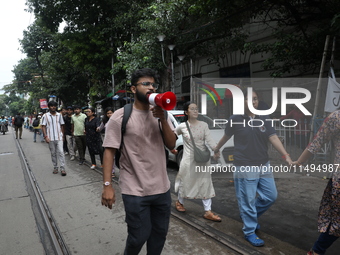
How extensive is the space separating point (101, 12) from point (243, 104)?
616 inches

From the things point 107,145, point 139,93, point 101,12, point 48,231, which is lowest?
point 48,231

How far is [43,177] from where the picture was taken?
22.4ft

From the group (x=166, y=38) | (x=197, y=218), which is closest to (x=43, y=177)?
(x=197, y=218)

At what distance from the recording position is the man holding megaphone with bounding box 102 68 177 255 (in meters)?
2.11

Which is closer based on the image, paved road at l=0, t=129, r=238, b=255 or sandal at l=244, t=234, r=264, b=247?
sandal at l=244, t=234, r=264, b=247

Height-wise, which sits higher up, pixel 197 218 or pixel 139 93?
pixel 139 93

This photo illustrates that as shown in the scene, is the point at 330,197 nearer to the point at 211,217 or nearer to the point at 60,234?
the point at 211,217

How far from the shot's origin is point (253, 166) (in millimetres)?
3139

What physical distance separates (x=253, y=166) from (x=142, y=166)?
1.52 m

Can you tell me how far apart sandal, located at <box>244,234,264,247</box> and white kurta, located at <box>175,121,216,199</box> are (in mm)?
862

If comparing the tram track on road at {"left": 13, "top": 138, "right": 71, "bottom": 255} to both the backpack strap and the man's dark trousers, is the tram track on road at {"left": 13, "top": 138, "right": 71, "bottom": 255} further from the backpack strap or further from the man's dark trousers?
the backpack strap

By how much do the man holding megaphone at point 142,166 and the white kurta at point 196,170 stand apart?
1.73 meters

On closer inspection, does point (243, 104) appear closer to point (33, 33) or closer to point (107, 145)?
point (107, 145)

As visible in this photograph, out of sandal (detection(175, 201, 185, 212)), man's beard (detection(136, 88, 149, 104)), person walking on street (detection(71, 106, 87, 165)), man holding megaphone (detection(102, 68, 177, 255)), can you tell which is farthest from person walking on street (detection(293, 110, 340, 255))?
person walking on street (detection(71, 106, 87, 165))
